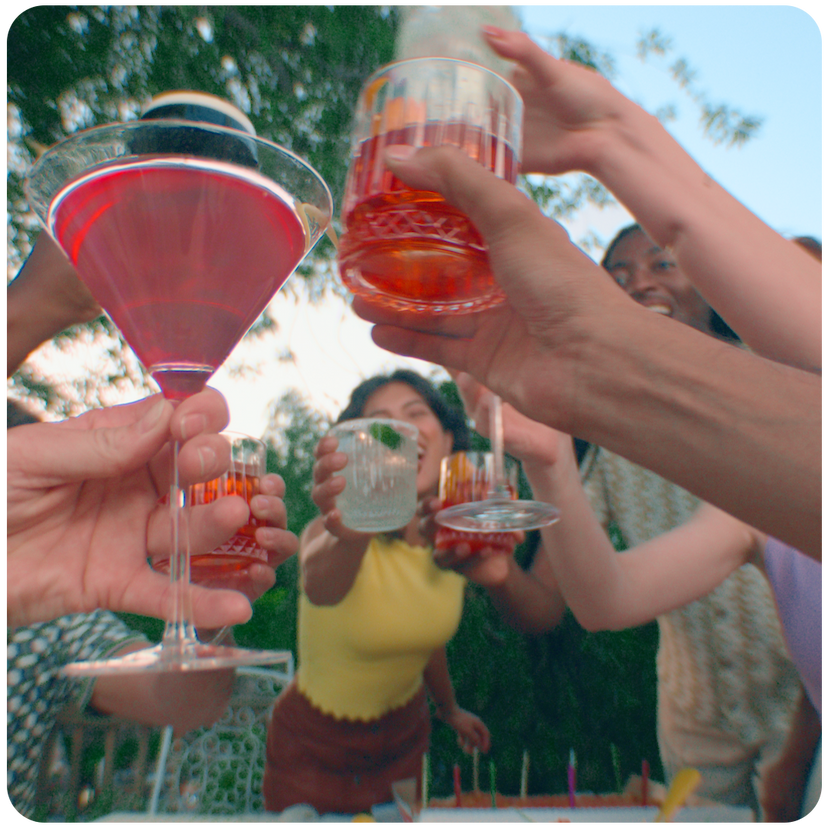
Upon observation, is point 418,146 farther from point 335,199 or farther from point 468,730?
point 468,730

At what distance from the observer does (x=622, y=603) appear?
4.23 feet

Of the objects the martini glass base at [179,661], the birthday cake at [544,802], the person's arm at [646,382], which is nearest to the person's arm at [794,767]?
the birthday cake at [544,802]

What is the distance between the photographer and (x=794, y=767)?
56.8 inches

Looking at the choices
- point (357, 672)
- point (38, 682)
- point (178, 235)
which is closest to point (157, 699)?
point (38, 682)

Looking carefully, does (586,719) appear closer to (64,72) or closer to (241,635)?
(241,635)

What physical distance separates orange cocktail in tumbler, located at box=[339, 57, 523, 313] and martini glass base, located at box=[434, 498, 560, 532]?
0.56 m

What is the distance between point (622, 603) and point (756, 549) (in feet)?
1.36

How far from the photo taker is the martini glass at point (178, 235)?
582 millimetres

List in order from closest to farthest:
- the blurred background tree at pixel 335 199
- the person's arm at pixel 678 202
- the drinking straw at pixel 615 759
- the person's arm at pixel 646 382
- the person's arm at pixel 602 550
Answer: the person's arm at pixel 646 382, the person's arm at pixel 678 202, the person's arm at pixel 602 550, the blurred background tree at pixel 335 199, the drinking straw at pixel 615 759

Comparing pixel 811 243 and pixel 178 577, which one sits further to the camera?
pixel 811 243

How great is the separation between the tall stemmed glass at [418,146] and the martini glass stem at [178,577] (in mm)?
380

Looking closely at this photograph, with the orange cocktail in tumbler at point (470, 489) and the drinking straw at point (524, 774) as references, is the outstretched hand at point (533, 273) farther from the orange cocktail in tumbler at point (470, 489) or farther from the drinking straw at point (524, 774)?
the drinking straw at point (524, 774)

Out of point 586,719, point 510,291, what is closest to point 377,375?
point 510,291

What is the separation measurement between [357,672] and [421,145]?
1788 mm
